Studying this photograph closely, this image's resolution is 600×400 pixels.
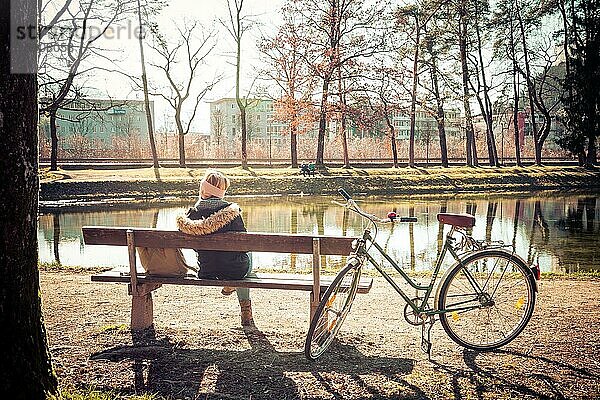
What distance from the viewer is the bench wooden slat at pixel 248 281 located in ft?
17.6

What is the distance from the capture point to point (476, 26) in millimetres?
43250

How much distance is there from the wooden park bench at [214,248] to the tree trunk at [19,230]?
1.61m

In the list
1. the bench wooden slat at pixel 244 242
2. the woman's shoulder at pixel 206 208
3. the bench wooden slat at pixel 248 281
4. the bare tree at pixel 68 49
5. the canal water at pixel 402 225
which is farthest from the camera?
the bare tree at pixel 68 49

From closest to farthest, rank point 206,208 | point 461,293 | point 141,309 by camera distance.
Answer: point 461,293, point 206,208, point 141,309

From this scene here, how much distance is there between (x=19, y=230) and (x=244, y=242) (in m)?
1.92

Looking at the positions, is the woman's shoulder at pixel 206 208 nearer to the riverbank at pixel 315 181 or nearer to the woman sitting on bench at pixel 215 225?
the woman sitting on bench at pixel 215 225

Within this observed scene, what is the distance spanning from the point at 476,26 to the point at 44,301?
40979 mm

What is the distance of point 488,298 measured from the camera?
524 cm

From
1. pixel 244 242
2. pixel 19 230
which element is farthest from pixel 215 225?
pixel 19 230

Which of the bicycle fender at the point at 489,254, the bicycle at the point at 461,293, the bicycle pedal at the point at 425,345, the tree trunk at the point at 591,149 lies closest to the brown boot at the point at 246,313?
the bicycle at the point at 461,293

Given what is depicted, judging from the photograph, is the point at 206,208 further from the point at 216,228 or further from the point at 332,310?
the point at 332,310

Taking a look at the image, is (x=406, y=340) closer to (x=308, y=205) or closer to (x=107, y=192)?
(x=308, y=205)

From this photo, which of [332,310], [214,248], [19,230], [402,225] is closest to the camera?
[19,230]

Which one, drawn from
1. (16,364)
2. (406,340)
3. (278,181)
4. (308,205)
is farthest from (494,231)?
(278,181)
